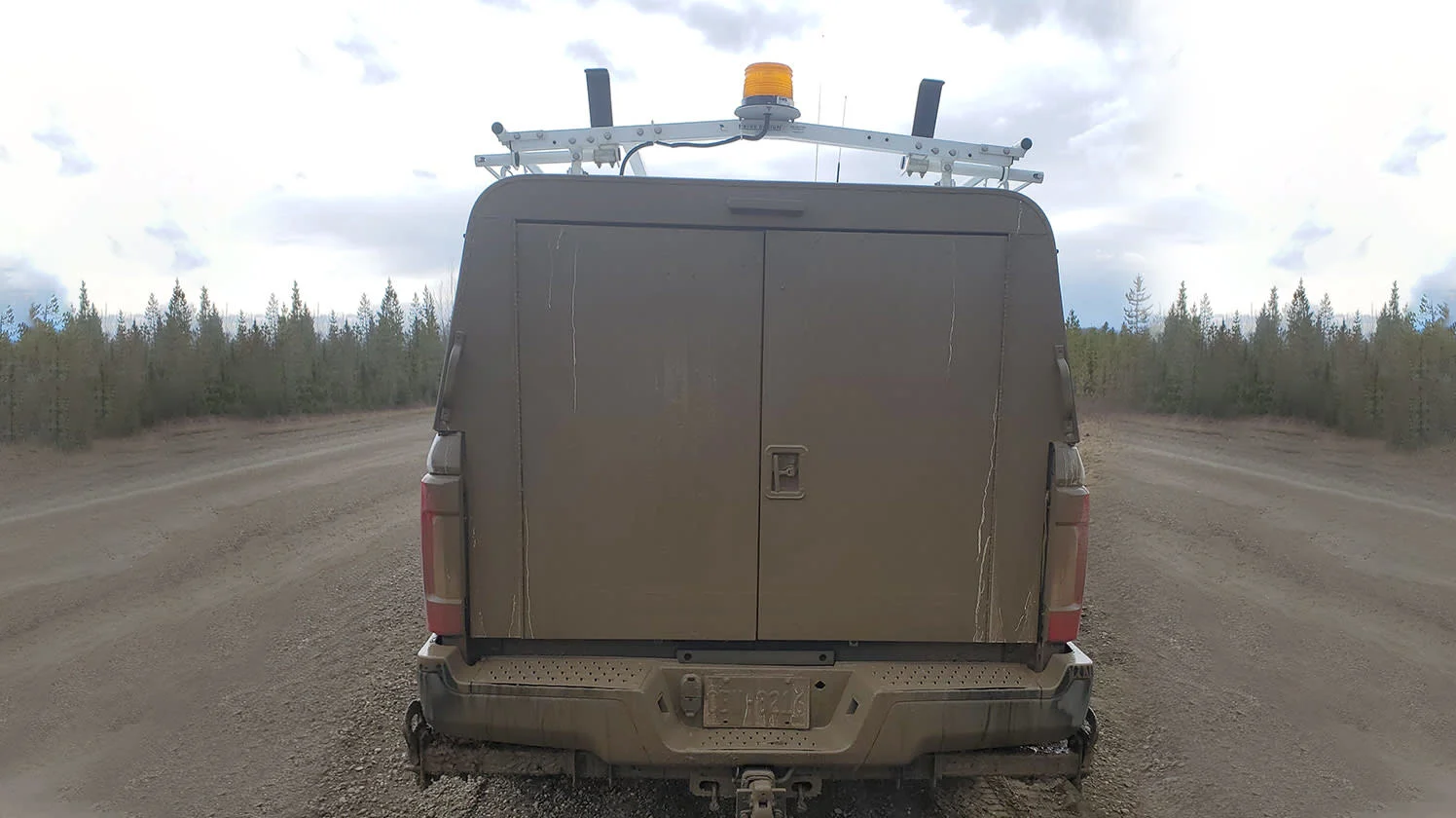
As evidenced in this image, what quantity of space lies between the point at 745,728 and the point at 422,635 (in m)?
3.93

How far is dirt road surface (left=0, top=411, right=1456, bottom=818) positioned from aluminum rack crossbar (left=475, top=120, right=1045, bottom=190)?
10.1 ft

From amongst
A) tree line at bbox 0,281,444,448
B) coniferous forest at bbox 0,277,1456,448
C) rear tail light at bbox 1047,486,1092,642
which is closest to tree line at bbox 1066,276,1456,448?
coniferous forest at bbox 0,277,1456,448

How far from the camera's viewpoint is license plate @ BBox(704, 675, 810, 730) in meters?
2.60

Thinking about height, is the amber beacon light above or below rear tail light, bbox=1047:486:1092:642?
above

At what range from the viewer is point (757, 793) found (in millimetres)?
2463

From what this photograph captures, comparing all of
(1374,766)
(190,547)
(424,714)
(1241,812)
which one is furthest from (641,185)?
(190,547)

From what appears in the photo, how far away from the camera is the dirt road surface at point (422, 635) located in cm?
380

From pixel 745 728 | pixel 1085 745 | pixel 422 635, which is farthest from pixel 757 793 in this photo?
pixel 422 635

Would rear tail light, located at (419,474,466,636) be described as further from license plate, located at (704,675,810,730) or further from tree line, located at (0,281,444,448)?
tree line, located at (0,281,444,448)

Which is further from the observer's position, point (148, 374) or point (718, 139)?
point (148, 374)

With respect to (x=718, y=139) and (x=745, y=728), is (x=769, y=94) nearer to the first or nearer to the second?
(x=718, y=139)

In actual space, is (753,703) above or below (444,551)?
below

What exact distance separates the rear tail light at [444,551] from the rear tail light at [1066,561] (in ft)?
7.21

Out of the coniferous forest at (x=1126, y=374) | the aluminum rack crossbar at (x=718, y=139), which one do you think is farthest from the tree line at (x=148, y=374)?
the aluminum rack crossbar at (x=718, y=139)
